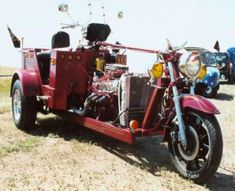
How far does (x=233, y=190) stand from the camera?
174 inches

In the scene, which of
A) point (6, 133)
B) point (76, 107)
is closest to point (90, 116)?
point (76, 107)

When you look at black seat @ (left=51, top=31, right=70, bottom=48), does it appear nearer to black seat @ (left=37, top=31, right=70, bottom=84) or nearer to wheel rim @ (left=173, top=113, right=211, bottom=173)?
black seat @ (left=37, top=31, right=70, bottom=84)

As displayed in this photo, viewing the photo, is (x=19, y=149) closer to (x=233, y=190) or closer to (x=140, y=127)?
(x=140, y=127)

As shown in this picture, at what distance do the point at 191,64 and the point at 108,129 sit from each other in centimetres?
155

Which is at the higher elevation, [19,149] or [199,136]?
[199,136]

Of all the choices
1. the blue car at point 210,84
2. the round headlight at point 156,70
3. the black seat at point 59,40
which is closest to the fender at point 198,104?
the round headlight at point 156,70

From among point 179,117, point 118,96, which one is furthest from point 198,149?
point 118,96

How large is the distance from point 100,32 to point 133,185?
299 centimetres

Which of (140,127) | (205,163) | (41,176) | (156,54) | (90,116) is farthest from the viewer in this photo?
(90,116)

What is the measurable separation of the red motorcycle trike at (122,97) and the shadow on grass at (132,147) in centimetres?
27

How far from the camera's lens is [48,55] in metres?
7.21

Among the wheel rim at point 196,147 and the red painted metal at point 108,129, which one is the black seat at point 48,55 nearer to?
the red painted metal at point 108,129

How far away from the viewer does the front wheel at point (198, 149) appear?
4.27 meters

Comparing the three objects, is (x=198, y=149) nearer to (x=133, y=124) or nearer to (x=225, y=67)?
(x=133, y=124)
